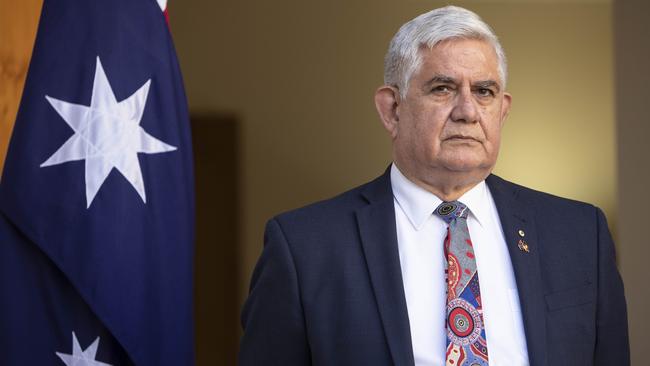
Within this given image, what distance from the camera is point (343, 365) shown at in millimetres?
2141

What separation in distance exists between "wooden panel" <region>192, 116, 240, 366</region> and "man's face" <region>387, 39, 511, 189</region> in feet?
4.64

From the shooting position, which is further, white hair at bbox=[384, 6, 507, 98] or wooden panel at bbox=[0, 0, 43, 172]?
wooden panel at bbox=[0, 0, 43, 172]

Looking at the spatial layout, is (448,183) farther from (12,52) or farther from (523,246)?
(12,52)

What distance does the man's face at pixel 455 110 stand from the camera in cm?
217

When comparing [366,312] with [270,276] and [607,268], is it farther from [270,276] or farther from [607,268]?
[607,268]

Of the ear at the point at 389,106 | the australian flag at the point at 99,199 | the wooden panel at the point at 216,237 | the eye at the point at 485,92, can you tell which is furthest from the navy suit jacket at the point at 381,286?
the wooden panel at the point at 216,237

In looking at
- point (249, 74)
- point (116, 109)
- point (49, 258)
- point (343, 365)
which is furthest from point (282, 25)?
point (343, 365)

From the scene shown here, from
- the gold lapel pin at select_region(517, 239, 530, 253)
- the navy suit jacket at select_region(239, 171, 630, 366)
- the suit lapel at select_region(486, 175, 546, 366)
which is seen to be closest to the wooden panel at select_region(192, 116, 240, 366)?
the navy suit jacket at select_region(239, 171, 630, 366)

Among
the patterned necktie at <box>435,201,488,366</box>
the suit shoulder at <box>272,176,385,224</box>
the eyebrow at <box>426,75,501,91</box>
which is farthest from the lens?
the suit shoulder at <box>272,176,385,224</box>

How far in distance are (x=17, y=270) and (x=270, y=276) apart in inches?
32.9

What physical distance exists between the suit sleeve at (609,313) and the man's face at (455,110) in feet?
1.10

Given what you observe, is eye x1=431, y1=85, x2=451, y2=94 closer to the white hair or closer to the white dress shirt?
the white hair

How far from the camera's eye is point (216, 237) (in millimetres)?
3564

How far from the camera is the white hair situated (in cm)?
222
